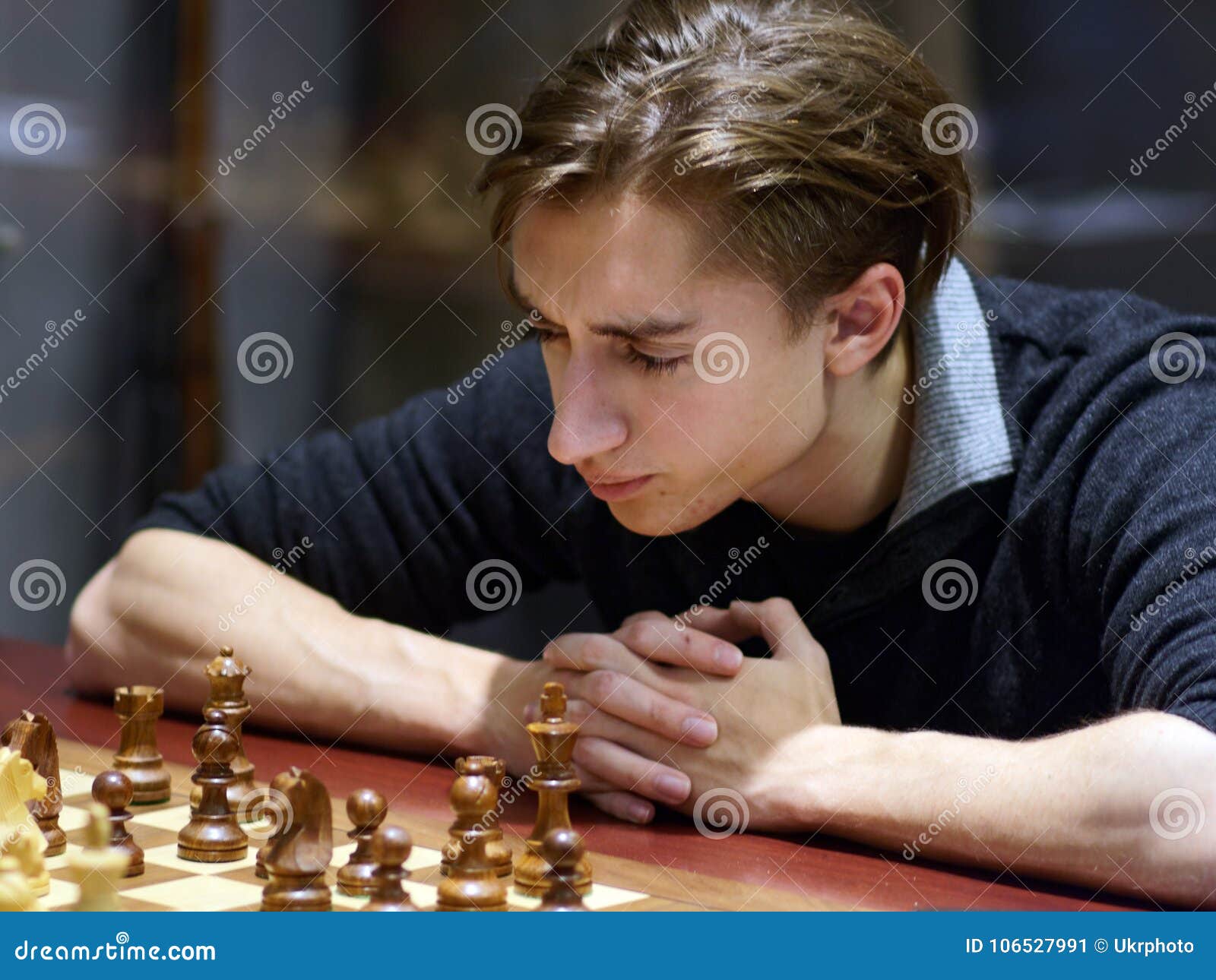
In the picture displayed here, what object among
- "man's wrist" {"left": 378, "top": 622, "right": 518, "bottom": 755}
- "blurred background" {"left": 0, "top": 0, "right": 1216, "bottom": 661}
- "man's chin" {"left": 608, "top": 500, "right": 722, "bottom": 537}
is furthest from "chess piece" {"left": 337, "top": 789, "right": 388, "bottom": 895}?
"blurred background" {"left": 0, "top": 0, "right": 1216, "bottom": 661}

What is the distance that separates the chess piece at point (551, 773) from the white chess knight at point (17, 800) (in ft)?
1.21

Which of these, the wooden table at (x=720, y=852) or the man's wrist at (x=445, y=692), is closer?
the wooden table at (x=720, y=852)

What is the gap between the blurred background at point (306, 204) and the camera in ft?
10.4

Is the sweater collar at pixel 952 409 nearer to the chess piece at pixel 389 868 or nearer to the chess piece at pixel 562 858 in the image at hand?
the chess piece at pixel 562 858

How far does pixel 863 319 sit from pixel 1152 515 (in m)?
0.41

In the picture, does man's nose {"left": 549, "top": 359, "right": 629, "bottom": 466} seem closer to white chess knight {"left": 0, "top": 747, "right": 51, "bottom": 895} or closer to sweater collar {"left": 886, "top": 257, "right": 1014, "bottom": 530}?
sweater collar {"left": 886, "top": 257, "right": 1014, "bottom": 530}

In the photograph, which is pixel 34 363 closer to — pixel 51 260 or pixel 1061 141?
pixel 51 260

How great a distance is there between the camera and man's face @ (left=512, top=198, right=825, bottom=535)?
4.73 ft

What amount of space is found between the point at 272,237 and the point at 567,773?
8.76 ft

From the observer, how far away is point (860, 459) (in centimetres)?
174

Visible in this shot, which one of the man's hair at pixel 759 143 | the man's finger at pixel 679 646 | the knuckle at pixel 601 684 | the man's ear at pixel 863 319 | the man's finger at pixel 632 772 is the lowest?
the man's finger at pixel 632 772

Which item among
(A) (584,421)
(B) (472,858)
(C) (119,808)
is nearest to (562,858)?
(B) (472,858)

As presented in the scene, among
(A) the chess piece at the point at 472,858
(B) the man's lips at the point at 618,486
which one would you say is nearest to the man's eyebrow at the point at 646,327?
(B) the man's lips at the point at 618,486

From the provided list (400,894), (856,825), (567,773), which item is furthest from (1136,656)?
(400,894)
